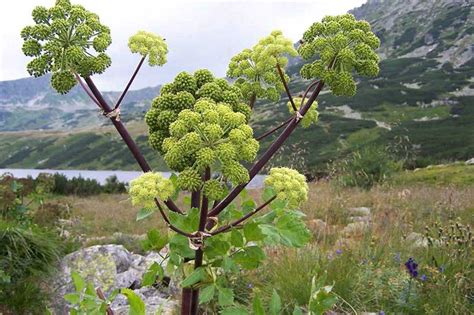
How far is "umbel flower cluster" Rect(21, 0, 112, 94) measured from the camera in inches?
71.2

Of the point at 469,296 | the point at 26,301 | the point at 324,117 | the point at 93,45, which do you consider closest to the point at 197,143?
the point at 93,45

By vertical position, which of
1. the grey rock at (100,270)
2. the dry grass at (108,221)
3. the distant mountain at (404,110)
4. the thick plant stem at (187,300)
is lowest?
the distant mountain at (404,110)

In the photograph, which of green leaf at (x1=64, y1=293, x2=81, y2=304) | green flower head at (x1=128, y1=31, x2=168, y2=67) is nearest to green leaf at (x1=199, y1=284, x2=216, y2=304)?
green leaf at (x1=64, y1=293, x2=81, y2=304)

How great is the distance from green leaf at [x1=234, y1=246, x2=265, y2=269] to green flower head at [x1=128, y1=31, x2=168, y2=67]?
0.98 metres

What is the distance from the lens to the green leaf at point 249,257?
78.6 inches

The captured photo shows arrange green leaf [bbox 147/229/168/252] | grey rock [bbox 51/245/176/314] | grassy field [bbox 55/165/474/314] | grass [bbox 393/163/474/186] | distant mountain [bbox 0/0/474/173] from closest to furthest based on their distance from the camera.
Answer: green leaf [bbox 147/229/168/252] < grassy field [bbox 55/165/474/314] < grey rock [bbox 51/245/176/314] < grass [bbox 393/163/474/186] < distant mountain [bbox 0/0/474/173]

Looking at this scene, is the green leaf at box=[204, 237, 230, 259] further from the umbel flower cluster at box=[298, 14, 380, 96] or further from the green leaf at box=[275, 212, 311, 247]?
the umbel flower cluster at box=[298, 14, 380, 96]

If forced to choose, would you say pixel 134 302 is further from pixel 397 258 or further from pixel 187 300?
pixel 397 258

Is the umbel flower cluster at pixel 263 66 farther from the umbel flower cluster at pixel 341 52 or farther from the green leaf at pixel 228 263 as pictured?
the green leaf at pixel 228 263

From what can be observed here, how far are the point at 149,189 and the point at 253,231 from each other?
479 millimetres

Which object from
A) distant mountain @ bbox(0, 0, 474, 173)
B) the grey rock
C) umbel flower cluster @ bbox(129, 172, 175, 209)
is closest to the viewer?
umbel flower cluster @ bbox(129, 172, 175, 209)

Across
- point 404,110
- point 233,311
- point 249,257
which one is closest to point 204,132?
point 249,257

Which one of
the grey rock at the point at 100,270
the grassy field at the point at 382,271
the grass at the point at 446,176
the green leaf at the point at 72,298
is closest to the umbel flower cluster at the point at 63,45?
the green leaf at the point at 72,298

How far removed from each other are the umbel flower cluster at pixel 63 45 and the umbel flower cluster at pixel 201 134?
0.32 metres
